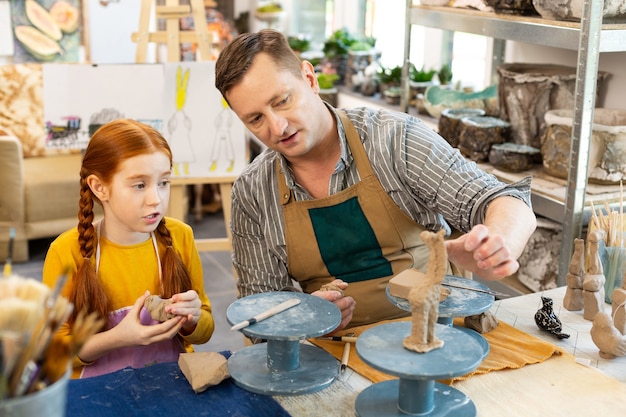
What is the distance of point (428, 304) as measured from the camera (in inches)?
49.7

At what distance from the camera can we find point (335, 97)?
4836 millimetres

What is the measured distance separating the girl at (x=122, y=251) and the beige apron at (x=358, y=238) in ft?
0.98

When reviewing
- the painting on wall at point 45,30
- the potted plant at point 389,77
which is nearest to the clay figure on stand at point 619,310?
the potted plant at point 389,77

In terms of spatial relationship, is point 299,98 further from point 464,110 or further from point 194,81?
point 194,81

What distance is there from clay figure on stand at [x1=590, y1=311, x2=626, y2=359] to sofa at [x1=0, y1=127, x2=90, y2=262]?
3.53 meters

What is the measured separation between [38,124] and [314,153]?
3.42m

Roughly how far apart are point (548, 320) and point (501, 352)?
0.59 ft

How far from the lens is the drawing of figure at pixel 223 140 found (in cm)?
353

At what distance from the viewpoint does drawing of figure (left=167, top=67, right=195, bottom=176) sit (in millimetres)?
3492

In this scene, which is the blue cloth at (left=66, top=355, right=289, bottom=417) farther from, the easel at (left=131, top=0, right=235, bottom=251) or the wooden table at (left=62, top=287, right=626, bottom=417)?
the easel at (left=131, top=0, right=235, bottom=251)

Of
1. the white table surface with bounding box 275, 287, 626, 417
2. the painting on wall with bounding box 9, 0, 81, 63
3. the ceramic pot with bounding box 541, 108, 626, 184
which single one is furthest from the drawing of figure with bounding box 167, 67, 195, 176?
the painting on wall with bounding box 9, 0, 81, 63

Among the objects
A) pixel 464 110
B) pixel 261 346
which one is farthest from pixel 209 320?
pixel 464 110

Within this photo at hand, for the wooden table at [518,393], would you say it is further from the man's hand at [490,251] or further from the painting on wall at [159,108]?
the painting on wall at [159,108]

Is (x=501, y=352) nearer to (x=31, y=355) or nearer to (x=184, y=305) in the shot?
(x=184, y=305)
